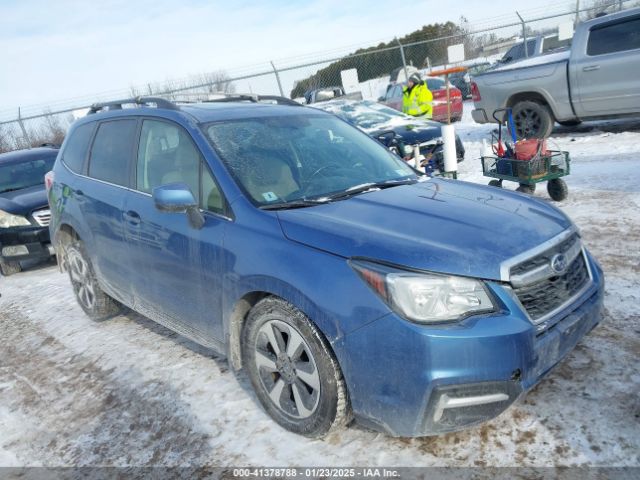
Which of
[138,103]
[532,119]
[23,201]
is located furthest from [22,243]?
[532,119]

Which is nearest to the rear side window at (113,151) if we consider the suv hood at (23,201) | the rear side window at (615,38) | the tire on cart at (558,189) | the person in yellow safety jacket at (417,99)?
the suv hood at (23,201)

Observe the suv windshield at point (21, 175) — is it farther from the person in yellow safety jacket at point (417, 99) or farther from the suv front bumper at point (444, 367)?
the suv front bumper at point (444, 367)

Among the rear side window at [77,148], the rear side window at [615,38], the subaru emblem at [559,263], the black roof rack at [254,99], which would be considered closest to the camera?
the subaru emblem at [559,263]

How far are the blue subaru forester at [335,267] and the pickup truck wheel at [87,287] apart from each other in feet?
2.18

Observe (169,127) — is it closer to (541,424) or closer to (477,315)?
(477,315)

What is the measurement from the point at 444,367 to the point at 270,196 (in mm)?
1367

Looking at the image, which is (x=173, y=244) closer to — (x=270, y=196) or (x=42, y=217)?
(x=270, y=196)

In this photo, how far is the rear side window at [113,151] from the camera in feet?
12.7

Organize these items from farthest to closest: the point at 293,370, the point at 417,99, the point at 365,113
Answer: the point at 417,99 → the point at 365,113 → the point at 293,370

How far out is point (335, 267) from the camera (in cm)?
238

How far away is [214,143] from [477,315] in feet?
6.13

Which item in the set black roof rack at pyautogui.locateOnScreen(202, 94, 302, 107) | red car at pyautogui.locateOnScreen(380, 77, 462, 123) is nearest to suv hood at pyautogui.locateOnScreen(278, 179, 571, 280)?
black roof rack at pyautogui.locateOnScreen(202, 94, 302, 107)

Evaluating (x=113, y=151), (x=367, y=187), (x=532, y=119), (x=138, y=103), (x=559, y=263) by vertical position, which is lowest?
(x=532, y=119)

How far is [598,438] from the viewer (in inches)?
94.8
